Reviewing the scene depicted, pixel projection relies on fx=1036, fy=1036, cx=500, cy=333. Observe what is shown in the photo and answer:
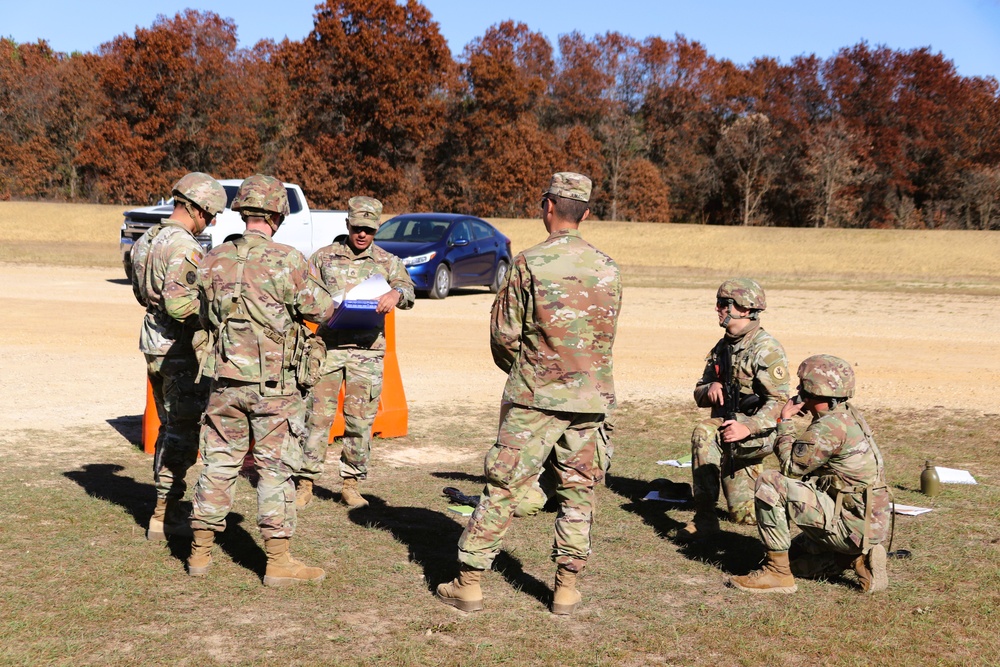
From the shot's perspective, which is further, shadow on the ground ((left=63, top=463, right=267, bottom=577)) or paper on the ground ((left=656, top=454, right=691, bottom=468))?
paper on the ground ((left=656, top=454, right=691, bottom=468))

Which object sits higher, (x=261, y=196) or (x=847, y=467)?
(x=261, y=196)

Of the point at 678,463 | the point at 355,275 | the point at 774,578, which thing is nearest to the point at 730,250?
the point at 678,463

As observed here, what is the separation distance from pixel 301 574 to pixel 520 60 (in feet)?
160

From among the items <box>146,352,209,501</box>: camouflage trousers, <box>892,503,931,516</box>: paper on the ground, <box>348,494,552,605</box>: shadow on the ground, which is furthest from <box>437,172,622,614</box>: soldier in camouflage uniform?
<box>892,503,931,516</box>: paper on the ground

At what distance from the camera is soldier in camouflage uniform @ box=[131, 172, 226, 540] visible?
217 inches

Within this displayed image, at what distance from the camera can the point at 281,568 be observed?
17.0ft

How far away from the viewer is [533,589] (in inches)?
208

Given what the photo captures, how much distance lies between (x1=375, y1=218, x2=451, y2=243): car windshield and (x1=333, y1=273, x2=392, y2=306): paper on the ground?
13.0 meters

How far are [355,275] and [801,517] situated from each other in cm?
326

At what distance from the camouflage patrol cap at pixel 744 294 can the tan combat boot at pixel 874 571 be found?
1.59 meters

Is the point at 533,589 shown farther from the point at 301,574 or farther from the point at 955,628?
the point at 955,628

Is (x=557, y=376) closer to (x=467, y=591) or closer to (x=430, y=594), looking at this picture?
(x=467, y=591)

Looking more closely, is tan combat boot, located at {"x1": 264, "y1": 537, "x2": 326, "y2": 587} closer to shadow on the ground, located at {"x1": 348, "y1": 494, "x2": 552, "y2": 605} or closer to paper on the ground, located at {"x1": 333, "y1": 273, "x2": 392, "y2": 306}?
shadow on the ground, located at {"x1": 348, "y1": 494, "x2": 552, "y2": 605}

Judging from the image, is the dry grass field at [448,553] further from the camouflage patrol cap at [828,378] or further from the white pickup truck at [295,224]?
the white pickup truck at [295,224]
